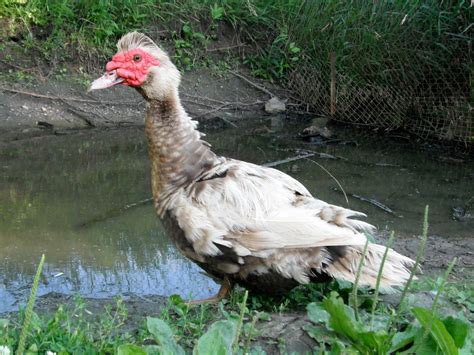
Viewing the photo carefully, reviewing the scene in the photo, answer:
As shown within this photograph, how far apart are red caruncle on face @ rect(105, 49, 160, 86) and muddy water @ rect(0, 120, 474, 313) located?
138 cm

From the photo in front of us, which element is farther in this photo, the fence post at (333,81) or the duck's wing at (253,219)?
the fence post at (333,81)

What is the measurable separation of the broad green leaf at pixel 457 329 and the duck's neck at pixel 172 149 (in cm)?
163

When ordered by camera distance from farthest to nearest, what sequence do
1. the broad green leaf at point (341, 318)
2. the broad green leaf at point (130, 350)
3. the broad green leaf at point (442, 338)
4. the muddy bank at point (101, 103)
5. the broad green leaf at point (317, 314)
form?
the muddy bank at point (101, 103), the broad green leaf at point (317, 314), the broad green leaf at point (341, 318), the broad green leaf at point (442, 338), the broad green leaf at point (130, 350)

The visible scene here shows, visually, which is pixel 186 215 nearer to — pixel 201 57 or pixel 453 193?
pixel 453 193

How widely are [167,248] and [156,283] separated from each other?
56cm

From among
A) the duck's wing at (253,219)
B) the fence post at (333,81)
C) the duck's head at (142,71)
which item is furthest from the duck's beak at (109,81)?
the fence post at (333,81)

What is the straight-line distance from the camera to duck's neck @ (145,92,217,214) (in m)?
3.96

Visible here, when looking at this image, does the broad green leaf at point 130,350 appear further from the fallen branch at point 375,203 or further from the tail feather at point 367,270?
the fallen branch at point 375,203

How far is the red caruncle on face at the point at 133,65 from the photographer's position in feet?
13.2

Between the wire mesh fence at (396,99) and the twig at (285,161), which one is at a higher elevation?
the wire mesh fence at (396,99)

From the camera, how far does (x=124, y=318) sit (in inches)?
137

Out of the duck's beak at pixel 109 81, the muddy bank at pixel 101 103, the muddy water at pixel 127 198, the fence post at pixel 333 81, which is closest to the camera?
the duck's beak at pixel 109 81

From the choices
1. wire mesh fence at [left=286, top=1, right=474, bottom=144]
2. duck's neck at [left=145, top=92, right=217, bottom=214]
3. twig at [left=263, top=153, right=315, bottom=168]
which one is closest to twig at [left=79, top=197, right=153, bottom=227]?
Answer: twig at [left=263, top=153, right=315, bottom=168]

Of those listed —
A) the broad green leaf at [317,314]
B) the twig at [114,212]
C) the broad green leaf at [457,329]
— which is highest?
the broad green leaf at [457,329]
